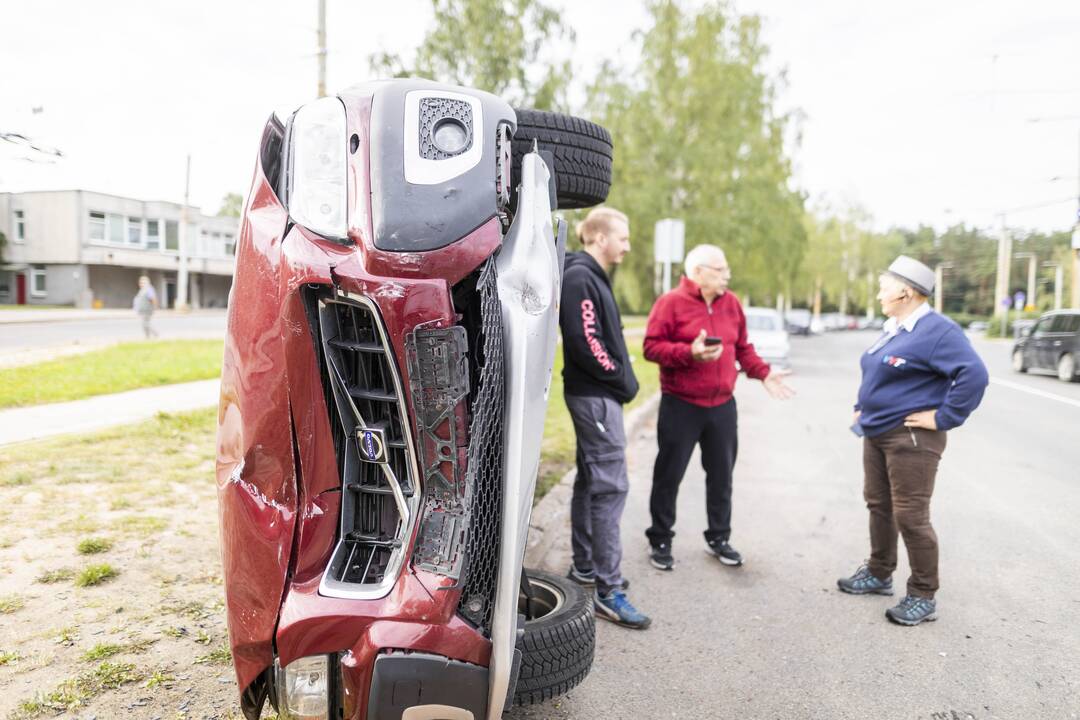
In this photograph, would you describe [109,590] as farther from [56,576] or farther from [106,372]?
[106,372]

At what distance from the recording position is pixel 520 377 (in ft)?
6.72

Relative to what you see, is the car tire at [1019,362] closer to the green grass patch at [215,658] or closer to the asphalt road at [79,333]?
the asphalt road at [79,333]

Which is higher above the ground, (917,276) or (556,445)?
(917,276)

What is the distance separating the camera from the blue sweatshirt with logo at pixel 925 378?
138 inches

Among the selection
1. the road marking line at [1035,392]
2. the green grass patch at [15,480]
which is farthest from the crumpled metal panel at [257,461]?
the road marking line at [1035,392]

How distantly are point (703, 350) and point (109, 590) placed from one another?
2997 millimetres

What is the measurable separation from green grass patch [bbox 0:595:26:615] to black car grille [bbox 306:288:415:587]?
1.93 m

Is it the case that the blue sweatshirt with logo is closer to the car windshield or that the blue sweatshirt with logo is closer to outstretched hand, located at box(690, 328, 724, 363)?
outstretched hand, located at box(690, 328, 724, 363)

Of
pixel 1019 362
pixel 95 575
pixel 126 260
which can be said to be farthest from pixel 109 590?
pixel 126 260

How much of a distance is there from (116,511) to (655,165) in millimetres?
17526

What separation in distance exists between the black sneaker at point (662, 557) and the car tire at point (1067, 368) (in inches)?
601

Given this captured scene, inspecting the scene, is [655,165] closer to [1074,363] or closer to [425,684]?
[1074,363]

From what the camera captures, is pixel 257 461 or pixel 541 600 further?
pixel 541 600

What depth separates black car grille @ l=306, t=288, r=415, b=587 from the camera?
202 cm
